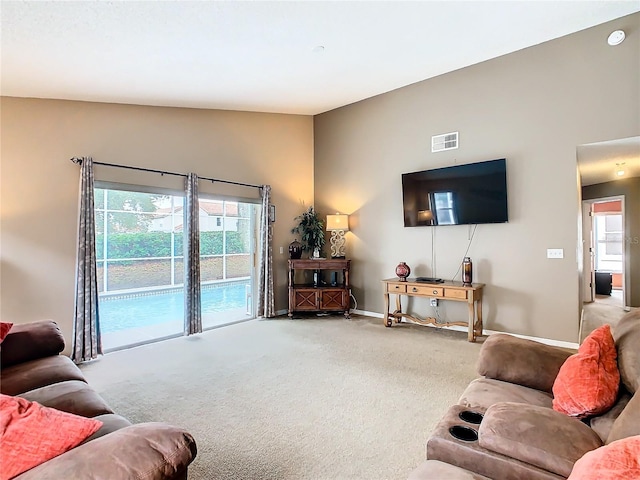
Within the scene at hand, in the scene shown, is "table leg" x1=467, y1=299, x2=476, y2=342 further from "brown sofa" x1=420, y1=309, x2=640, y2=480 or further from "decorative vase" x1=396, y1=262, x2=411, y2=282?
"brown sofa" x1=420, y1=309, x2=640, y2=480

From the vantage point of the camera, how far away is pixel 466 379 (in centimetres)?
326

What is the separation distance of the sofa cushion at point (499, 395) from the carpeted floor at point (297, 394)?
55cm

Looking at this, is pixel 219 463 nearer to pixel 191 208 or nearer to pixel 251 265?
pixel 191 208

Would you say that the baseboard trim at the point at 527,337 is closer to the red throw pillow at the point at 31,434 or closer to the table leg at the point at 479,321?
the table leg at the point at 479,321

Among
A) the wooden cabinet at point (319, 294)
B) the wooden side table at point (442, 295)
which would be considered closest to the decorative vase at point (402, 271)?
the wooden side table at point (442, 295)

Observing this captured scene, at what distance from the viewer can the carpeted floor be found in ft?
6.86

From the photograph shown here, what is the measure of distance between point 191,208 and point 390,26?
11.0 feet

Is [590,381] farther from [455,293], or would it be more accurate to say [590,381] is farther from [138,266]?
[138,266]

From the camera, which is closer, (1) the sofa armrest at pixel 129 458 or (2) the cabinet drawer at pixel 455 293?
(1) the sofa armrest at pixel 129 458

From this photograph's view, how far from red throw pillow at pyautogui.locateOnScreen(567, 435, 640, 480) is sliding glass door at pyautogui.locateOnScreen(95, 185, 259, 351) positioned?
4694 millimetres

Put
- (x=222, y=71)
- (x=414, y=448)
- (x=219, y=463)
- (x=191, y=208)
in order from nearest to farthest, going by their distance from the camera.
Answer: (x=219, y=463), (x=414, y=448), (x=222, y=71), (x=191, y=208)

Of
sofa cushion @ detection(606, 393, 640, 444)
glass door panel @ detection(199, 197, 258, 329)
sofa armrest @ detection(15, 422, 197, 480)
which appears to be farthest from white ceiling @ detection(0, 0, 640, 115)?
sofa cushion @ detection(606, 393, 640, 444)

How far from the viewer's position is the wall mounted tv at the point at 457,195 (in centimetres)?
456

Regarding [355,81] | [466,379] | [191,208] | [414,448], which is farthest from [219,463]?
[355,81]
